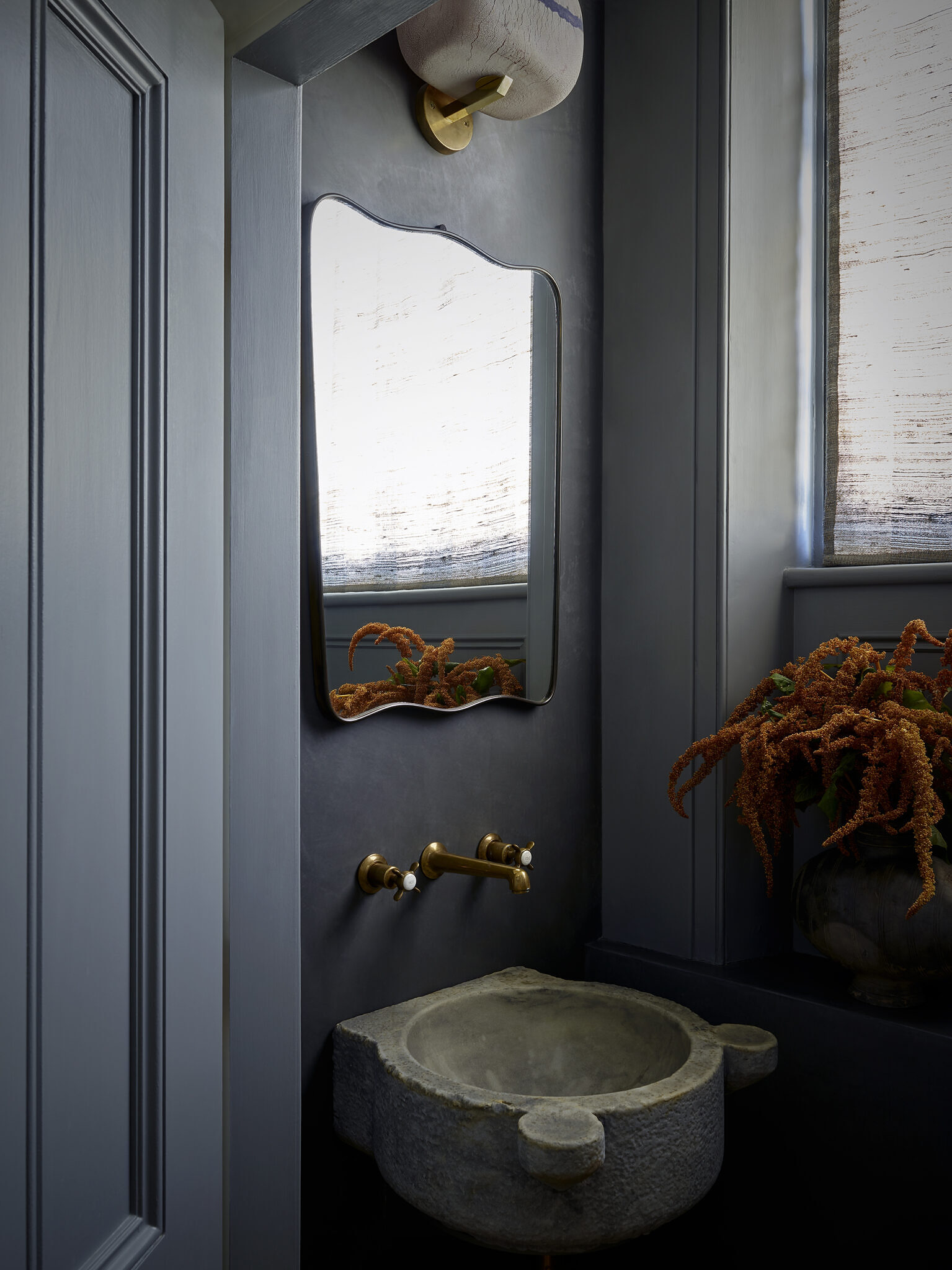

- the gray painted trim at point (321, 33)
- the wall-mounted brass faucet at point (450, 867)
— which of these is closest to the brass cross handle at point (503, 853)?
the wall-mounted brass faucet at point (450, 867)

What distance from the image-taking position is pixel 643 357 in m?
1.61

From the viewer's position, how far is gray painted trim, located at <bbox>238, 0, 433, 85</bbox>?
2.50ft

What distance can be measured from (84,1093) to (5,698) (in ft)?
0.89

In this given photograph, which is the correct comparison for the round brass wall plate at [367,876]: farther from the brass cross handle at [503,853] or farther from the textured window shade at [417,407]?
the textured window shade at [417,407]

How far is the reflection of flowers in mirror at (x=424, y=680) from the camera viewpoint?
122 cm

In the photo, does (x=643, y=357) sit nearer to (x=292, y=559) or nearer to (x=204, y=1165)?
(x=292, y=559)

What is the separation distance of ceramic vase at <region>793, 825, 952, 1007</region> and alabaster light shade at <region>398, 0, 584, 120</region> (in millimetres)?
1141

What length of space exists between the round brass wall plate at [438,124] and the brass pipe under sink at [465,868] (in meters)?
1.00

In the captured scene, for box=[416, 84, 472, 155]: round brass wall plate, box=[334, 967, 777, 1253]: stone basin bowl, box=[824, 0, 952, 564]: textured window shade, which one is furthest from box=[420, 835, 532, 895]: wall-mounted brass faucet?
box=[416, 84, 472, 155]: round brass wall plate

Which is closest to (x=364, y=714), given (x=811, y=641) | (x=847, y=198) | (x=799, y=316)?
(x=811, y=641)

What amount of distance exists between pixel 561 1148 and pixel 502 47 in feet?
4.24

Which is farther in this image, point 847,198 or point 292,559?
point 847,198

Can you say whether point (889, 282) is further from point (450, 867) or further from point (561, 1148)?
point (561, 1148)

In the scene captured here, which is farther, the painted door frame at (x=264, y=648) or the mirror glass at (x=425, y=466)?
the mirror glass at (x=425, y=466)
